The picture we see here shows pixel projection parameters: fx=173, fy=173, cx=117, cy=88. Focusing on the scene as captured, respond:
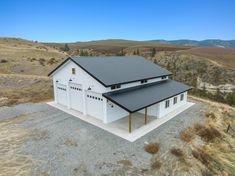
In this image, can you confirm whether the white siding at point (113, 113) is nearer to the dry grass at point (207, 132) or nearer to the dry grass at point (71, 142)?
the dry grass at point (71, 142)

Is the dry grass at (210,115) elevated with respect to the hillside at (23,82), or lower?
lower

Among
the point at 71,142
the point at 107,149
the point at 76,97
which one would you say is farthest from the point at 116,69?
the point at 107,149

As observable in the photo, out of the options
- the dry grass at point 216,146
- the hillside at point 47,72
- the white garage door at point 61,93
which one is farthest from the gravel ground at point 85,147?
the hillside at point 47,72

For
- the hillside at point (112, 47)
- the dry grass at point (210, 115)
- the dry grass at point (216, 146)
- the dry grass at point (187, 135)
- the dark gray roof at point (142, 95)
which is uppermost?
the hillside at point (112, 47)

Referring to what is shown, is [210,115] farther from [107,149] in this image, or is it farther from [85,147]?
[85,147]

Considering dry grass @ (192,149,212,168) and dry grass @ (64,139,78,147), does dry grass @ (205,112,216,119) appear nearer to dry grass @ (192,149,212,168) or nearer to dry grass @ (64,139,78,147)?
dry grass @ (192,149,212,168)

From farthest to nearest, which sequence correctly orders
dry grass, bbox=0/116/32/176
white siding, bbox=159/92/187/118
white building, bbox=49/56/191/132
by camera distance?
white siding, bbox=159/92/187/118 → white building, bbox=49/56/191/132 → dry grass, bbox=0/116/32/176

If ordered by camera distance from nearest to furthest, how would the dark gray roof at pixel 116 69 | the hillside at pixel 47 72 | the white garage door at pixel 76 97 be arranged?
the dark gray roof at pixel 116 69
the white garage door at pixel 76 97
the hillside at pixel 47 72

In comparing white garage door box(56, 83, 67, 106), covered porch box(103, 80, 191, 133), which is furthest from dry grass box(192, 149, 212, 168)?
white garage door box(56, 83, 67, 106)
